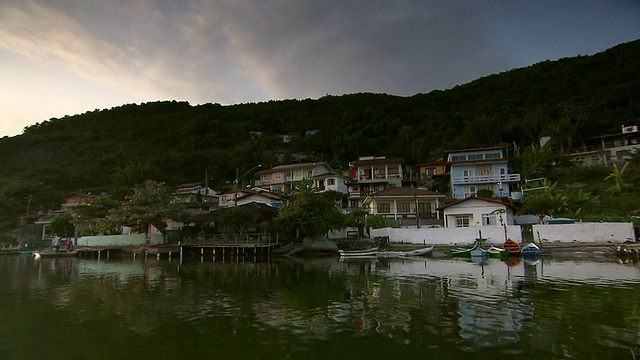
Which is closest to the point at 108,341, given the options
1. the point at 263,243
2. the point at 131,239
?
the point at 263,243

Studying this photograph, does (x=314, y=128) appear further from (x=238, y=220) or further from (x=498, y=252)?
(x=498, y=252)

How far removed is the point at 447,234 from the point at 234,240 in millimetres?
23378

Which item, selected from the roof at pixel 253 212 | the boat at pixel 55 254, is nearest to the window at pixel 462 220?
the roof at pixel 253 212

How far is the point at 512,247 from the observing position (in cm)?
3203

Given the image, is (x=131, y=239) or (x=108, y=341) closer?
(x=108, y=341)

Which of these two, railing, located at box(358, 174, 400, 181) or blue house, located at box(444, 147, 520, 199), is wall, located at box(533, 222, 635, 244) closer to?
blue house, located at box(444, 147, 520, 199)

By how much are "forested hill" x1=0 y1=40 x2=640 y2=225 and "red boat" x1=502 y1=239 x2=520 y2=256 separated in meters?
44.2

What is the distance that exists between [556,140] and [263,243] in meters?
61.8

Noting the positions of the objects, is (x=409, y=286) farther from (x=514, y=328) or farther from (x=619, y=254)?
(x=619, y=254)

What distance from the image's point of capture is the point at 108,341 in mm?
10406

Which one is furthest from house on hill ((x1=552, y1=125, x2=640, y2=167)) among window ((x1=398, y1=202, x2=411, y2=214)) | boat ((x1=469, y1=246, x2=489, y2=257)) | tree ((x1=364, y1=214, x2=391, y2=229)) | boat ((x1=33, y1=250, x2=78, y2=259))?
boat ((x1=33, y1=250, x2=78, y2=259))

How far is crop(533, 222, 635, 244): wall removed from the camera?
3161cm

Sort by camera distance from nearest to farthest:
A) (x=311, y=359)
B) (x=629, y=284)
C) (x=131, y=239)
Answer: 1. (x=311, y=359)
2. (x=629, y=284)
3. (x=131, y=239)

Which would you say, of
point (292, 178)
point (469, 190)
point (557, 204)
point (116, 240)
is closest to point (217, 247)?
point (116, 240)
